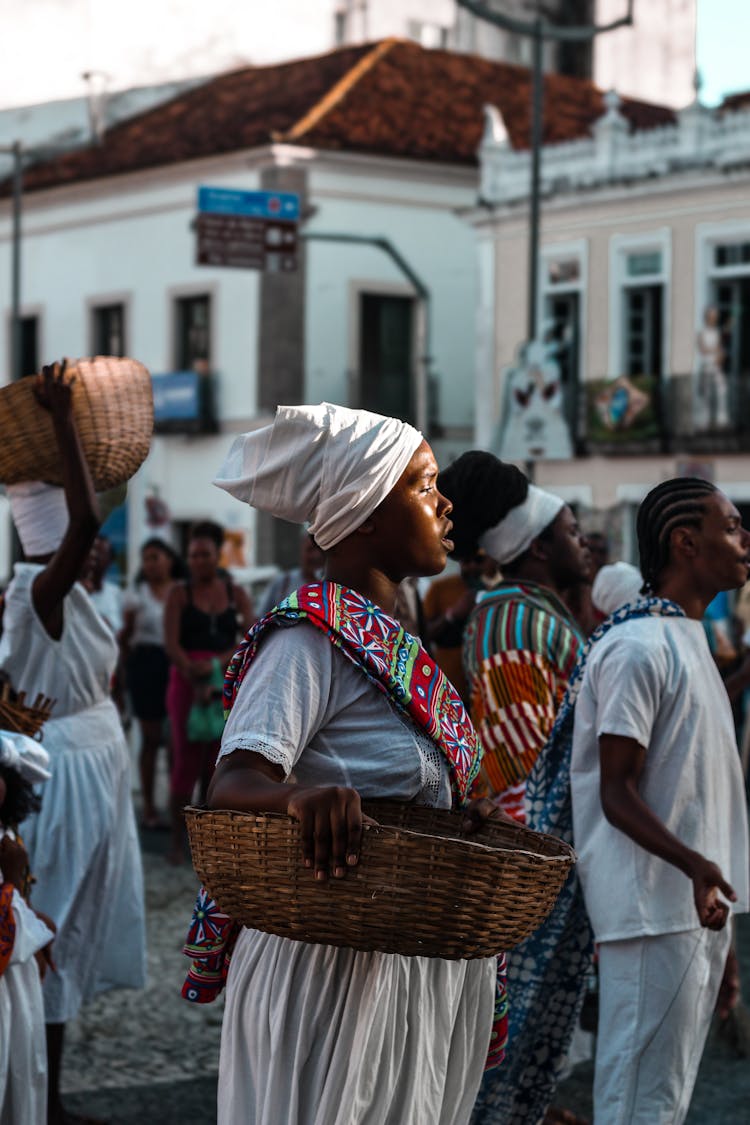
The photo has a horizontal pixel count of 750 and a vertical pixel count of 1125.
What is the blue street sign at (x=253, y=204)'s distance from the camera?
22969 millimetres

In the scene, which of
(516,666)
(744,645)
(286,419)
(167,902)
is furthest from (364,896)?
(744,645)

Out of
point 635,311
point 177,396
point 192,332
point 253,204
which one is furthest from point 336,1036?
point 192,332

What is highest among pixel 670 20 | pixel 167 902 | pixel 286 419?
pixel 670 20

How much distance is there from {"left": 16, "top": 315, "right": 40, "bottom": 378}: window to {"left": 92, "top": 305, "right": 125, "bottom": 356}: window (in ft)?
5.88

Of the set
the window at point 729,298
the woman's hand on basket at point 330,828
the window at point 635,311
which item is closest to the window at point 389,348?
the window at point 635,311

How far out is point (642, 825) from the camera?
479 cm

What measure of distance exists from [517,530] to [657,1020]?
1538 millimetres

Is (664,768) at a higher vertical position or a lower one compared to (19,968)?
higher

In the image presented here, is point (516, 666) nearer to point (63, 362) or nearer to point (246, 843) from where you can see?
point (63, 362)

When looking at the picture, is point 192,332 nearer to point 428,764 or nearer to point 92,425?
point 92,425

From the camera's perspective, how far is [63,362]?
576 centimetres

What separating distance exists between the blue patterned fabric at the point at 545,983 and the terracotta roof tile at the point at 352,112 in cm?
A: 2813

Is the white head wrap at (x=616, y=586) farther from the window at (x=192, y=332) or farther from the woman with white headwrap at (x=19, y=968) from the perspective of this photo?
the window at (x=192, y=332)

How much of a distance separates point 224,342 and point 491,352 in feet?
15.2
